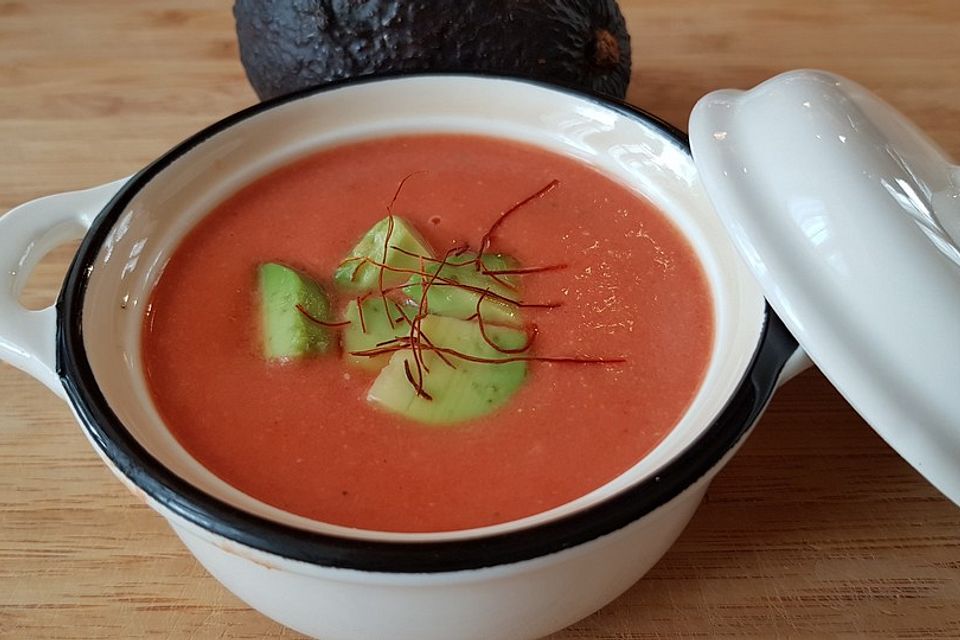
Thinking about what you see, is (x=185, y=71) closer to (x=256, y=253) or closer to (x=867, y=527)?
(x=256, y=253)

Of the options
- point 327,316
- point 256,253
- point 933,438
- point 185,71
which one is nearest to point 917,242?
point 933,438

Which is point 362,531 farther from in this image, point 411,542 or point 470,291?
point 470,291

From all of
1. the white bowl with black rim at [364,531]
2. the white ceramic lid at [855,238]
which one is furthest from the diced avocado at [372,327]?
the white ceramic lid at [855,238]

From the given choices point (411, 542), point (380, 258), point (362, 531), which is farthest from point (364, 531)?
point (380, 258)

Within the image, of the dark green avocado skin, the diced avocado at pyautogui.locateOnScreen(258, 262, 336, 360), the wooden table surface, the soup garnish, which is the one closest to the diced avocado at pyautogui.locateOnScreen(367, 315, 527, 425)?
the soup garnish

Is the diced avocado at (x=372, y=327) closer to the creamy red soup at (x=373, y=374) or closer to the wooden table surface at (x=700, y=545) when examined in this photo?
the creamy red soup at (x=373, y=374)
